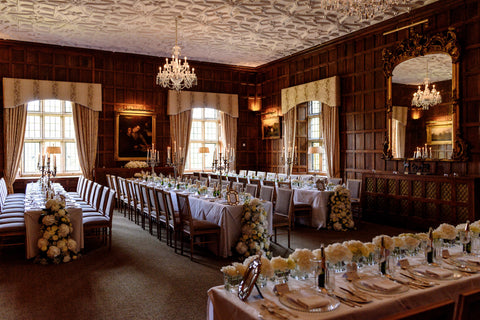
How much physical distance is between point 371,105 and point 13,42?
9.60 meters

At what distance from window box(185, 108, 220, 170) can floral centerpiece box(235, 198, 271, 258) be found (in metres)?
7.96

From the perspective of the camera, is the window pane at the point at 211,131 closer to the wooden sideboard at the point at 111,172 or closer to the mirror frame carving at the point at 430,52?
the wooden sideboard at the point at 111,172

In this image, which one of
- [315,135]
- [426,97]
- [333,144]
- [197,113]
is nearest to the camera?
[426,97]

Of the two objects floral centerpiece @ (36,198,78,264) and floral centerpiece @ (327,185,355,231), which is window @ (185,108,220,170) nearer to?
floral centerpiece @ (327,185,355,231)

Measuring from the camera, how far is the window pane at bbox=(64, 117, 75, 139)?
38.2 feet

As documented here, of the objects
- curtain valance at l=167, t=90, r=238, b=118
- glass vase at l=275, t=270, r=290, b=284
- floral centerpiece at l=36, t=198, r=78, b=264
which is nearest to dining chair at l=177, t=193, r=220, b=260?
floral centerpiece at l=36, t=198, r=78, b=264

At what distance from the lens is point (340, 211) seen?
7.60 meters

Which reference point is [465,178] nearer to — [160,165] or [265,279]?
[265,279]

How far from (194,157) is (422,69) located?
26.1 ft

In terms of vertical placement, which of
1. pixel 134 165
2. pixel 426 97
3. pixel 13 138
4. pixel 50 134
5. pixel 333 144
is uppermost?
pixel 426 97

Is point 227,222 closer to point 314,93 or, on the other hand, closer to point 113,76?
point 314,93

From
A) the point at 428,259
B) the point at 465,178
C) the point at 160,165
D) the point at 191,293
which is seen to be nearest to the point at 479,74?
the point at 465,178

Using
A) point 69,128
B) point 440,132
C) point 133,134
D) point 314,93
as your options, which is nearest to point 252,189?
point 440,132

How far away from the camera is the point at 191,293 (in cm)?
420
